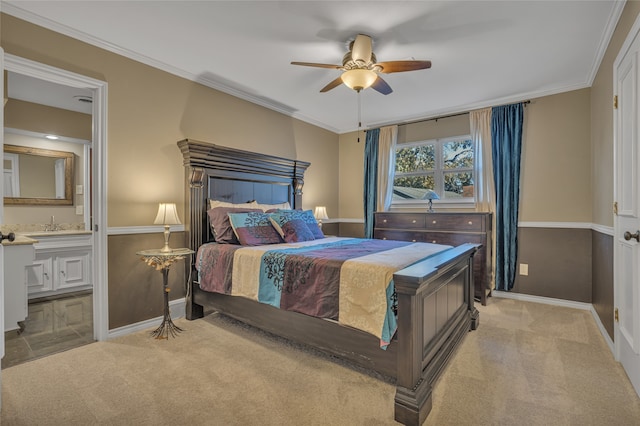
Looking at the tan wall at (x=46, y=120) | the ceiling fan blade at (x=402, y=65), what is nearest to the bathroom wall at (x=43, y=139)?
the tan wall at (x=46, y=120)

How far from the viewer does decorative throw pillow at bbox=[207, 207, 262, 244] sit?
3107 millimetres

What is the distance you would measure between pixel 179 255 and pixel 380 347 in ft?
6.19

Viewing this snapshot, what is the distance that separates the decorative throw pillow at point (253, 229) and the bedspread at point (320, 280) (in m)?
0.17

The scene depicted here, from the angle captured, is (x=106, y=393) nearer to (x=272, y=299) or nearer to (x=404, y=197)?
(x=272, y=299)

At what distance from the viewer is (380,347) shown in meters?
1.85

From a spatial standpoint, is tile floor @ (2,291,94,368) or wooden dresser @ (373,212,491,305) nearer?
tile floor @ (2,291,94,368)

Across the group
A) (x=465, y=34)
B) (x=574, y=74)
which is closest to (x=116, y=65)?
(x=465, y=34)

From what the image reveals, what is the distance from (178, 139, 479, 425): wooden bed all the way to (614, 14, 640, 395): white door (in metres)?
0.98

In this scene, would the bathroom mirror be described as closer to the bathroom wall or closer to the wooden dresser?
the bathroom wall

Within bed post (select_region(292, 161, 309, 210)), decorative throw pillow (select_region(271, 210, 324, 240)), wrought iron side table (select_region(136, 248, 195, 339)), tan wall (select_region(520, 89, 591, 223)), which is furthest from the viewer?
bed post (select_region(292, 161, 309, 210))

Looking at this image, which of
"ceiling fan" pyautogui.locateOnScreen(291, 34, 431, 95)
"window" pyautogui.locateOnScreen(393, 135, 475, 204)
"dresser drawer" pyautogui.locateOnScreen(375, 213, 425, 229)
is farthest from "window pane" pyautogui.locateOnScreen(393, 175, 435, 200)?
"ceiling fan" pyautogui.locateOnScreen(291, 34, 431, 95)

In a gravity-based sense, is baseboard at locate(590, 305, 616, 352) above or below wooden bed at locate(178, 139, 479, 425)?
below

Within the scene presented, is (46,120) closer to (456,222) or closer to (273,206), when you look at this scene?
(273,206)

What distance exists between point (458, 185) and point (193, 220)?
3.64 m
